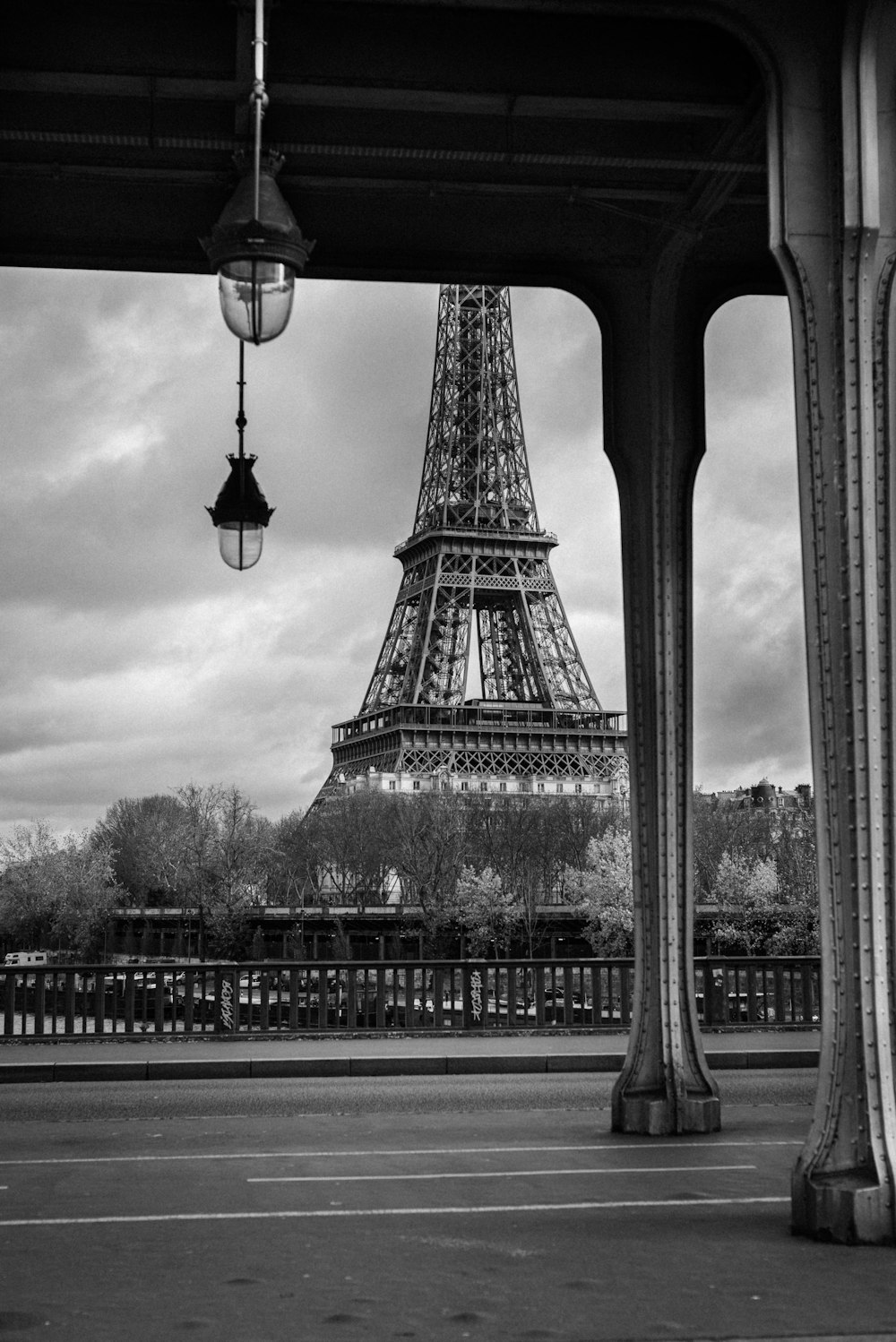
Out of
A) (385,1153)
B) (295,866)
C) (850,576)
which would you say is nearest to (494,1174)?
(385,1153)

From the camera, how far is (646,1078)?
11.1m

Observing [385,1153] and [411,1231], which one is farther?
[385,1153]

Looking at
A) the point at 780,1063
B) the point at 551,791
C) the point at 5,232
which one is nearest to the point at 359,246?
the point at 5,232

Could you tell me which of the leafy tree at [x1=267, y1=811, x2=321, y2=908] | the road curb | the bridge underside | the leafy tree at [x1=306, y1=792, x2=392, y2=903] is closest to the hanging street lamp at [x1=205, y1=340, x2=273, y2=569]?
the bridge underside

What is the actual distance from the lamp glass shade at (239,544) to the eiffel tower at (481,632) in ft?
263

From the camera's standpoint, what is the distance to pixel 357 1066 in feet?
53.2

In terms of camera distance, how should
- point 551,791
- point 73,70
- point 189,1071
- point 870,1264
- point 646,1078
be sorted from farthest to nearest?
point 551,791, point 189,1071, point 646,1078, point 73,70, point 870,1264

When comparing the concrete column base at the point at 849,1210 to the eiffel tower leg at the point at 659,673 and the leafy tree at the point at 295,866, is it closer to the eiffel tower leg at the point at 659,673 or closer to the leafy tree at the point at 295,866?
the eiffel tower leg at the point at 659,673

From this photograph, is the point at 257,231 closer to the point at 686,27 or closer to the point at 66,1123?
the point at 686,27

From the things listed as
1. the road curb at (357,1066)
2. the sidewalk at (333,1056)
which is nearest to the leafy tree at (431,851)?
the sidewalk at (333,1056)

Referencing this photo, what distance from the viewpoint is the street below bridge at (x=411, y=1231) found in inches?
237

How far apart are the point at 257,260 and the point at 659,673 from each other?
4924 mm

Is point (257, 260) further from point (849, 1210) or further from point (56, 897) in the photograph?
point (56, 897)

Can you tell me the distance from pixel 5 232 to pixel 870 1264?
8934 mm
